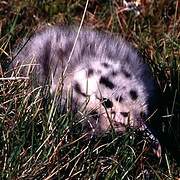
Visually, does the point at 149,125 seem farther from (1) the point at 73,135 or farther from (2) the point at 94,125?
(1) the point at 73,135

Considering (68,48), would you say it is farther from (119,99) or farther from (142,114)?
(142,114)

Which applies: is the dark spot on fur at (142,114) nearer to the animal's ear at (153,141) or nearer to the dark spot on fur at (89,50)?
the animal's ear at (153,141)

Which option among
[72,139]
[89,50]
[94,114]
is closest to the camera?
[72,139]

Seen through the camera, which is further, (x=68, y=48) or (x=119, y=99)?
(x=68, y=48)

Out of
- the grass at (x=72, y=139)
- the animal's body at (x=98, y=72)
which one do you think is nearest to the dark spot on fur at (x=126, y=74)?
the animal's body at (x=98, y=72)

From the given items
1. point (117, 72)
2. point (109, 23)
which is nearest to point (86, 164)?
point (117, 72)

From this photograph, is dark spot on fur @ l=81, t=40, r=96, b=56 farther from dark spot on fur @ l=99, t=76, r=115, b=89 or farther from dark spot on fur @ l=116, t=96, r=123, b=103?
dark spot on fur @ l=116, t=96, r=123, b=103

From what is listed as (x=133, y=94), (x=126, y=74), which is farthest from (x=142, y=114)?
(x=126, y=74)
